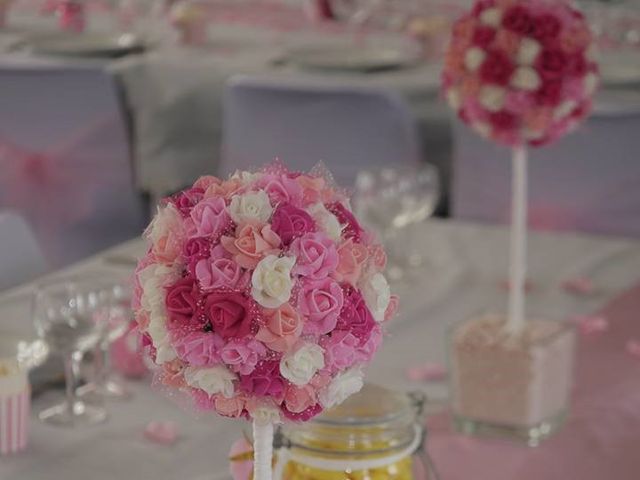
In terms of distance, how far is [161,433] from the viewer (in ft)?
5.41

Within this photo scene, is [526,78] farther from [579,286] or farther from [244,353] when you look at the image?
[244,353]

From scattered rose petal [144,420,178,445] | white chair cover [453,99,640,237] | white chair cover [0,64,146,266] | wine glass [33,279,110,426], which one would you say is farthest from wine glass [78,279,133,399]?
white chair cover [0,64,146,266]

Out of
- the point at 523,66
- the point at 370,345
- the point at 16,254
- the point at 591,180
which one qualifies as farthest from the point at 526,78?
the point at 591,180

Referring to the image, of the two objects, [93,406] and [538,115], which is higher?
[538,115]

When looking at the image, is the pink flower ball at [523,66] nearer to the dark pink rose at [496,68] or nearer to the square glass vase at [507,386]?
the dark pink rose at [496,68]

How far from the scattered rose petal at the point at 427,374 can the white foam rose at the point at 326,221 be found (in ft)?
2.57

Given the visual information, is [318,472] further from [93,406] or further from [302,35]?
[302,35]

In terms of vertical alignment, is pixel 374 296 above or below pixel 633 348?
above

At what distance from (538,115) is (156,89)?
2.10 m

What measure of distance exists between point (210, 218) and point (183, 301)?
2.5 inches

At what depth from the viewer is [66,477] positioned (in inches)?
60.9

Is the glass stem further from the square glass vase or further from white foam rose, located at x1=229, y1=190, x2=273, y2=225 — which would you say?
white foam rose, located at x1=229, y1=190, x2=273, y2=225

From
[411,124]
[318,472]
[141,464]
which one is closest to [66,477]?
[141,464]

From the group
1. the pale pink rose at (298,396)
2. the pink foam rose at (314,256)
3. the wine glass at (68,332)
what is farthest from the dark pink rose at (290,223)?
the wine glass at (68,332)
